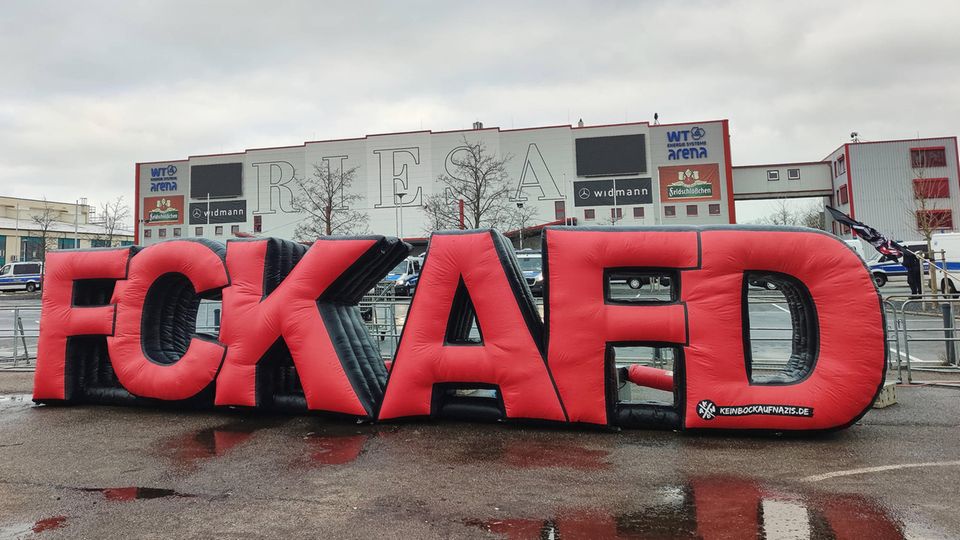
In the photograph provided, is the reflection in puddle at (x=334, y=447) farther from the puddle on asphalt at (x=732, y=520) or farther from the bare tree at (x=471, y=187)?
the bare tree at (x=471, y=187)

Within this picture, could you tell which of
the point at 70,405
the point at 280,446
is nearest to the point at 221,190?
the point at 70,405

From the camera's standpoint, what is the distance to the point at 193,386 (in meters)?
7.23

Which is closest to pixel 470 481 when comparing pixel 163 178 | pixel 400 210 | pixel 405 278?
pixel 405 278

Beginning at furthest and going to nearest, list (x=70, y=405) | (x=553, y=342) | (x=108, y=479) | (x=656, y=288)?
(x=656, y=288), (x=70, y=405), (x=553, y=342), (x=108, y=479)

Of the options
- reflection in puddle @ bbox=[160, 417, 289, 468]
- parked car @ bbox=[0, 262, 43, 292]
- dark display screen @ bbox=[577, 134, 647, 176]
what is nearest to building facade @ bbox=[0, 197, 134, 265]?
parked car @ bbox=[0, 262, 43, 292]

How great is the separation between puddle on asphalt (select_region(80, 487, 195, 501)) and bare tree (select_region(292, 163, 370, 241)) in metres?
44.3

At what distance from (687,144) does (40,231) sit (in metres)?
62.5

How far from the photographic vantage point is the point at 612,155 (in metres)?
48.7

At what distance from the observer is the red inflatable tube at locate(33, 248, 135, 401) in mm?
7750

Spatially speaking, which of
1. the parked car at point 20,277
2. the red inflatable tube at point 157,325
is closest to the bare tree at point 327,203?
the parked car at point 20,277

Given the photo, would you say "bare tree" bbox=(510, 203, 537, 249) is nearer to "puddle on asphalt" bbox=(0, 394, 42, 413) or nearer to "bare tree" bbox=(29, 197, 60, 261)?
"bare tree" bbox=(29, 197, 60, 261)

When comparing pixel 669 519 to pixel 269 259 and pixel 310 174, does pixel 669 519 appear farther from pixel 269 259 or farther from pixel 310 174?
pixel 310 174

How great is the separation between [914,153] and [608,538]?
5342 centimetres

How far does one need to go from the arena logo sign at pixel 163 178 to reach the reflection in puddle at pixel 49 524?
5958cm
